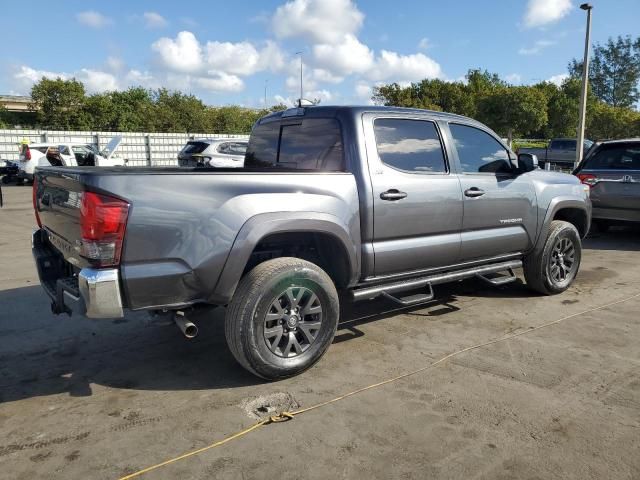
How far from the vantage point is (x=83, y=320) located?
16.0 feet

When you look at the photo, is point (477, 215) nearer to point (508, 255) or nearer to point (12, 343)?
point (508, 255)

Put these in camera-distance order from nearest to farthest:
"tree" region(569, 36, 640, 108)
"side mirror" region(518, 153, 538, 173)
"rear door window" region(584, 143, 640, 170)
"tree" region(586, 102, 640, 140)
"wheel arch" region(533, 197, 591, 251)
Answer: "side mirror" region(518, 153, 538, 173)
"wheel arch" region(533, 197, 591, 251)
"rear door window" region(584, 143, 640, 170)
"tree" region(586, 102, 640, 140)
"tree" region(569, 36, 640, 108)

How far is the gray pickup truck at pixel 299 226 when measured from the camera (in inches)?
120

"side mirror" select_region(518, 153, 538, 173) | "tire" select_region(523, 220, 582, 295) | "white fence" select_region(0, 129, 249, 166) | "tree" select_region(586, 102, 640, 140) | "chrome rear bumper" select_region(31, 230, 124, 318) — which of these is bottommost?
"tire" select_region(523, 220, 582, 295)

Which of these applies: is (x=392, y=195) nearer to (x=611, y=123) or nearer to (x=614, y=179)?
(x=614, y=179)

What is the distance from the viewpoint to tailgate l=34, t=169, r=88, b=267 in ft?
10.4

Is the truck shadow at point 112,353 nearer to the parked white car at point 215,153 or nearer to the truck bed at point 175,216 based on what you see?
the truck bed at point 175,216

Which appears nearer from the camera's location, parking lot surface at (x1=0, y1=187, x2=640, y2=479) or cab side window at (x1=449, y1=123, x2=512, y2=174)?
parking lot surface at (x1=0, y1=187, x2=640, y2=479)

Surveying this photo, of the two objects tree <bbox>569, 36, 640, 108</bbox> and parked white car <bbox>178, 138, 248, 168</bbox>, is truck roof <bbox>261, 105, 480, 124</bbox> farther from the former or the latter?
tree <bbox>569, 36, 640, 108</bbox>

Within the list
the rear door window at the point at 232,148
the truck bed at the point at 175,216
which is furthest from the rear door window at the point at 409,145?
the rear door window at the point at 232,148

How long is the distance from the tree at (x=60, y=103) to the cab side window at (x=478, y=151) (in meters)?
40.4

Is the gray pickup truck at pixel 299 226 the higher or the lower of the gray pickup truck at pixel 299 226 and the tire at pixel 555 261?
the higher

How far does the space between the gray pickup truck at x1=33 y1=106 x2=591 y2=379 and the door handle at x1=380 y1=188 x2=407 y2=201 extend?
0.04ft

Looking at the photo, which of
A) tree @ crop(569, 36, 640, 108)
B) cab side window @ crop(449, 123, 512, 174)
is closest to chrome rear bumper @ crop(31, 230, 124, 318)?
cab side window @ crop(449, 123, 512, 174)
